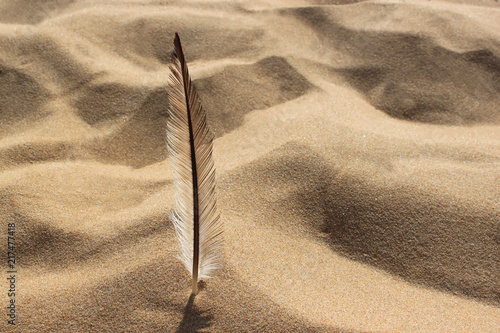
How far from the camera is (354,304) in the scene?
1136mm

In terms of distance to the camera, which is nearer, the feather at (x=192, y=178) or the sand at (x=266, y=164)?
the feather at (x=192, y=178)

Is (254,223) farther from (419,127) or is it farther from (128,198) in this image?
→ (419,127)

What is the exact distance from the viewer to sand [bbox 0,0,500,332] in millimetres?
1137

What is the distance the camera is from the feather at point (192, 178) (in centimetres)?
101

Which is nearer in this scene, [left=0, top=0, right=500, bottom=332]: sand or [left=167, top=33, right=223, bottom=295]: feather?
[left=167, top=33, right=223, bottom=295]: feather

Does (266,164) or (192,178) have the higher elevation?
(192,178)

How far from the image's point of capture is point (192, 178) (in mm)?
1058

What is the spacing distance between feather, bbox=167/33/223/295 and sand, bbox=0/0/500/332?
9cm

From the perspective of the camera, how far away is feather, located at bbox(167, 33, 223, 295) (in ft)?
3.31

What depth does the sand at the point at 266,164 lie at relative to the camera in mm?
1137

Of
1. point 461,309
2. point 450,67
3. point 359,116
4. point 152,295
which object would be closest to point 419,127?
point 359,116

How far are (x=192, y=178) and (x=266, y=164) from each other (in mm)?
531

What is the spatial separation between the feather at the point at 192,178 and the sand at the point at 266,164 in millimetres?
91

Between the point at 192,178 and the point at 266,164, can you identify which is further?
the point at 266,164
